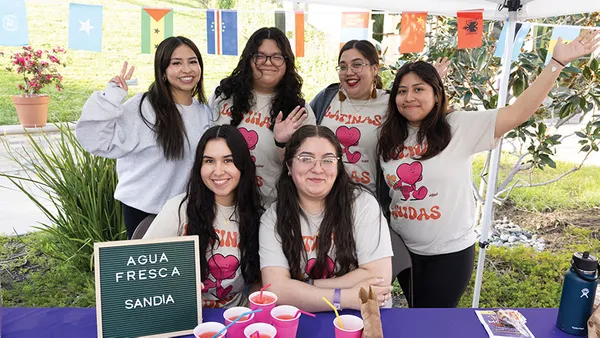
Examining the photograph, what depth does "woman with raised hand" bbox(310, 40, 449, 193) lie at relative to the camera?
7.64 feet

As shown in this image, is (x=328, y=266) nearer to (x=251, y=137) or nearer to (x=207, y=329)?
(x=207, y=329)

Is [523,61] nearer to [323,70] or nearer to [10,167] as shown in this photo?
[323,70]

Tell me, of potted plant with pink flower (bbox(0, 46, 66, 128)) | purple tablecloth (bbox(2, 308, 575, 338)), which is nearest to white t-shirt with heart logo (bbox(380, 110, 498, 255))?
purple tablecloth (bbox(2, 308, 575, 338))

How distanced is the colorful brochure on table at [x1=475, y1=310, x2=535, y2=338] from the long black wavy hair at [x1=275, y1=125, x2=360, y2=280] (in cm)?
50

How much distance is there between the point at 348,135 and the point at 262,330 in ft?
4.32

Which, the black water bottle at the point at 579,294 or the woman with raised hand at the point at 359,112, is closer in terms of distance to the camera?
the black water bottle at the point at 579,294

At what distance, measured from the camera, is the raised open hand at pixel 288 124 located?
7.22 ft

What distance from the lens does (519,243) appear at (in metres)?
4.61

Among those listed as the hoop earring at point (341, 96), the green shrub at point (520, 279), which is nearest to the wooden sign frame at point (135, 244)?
the hoop earring at point (341, 96)

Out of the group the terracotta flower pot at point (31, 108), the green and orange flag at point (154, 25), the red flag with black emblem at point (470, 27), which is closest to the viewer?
the red flag with black emblem at point (470, 27)

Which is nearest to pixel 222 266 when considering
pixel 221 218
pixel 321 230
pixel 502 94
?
pixel 221 218

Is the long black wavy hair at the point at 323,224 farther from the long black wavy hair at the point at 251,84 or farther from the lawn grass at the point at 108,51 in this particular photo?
the lawn grass at the point at 108,51

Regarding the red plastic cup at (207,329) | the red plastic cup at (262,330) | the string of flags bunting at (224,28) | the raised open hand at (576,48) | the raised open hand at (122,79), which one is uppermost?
the string of flags bunting at (224,28)

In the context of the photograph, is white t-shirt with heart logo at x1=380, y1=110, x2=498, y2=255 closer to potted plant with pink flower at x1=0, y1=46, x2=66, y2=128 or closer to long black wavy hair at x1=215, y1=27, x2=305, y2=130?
long black wavy hair at x1=215, y1=27, x2=305, y2=130
